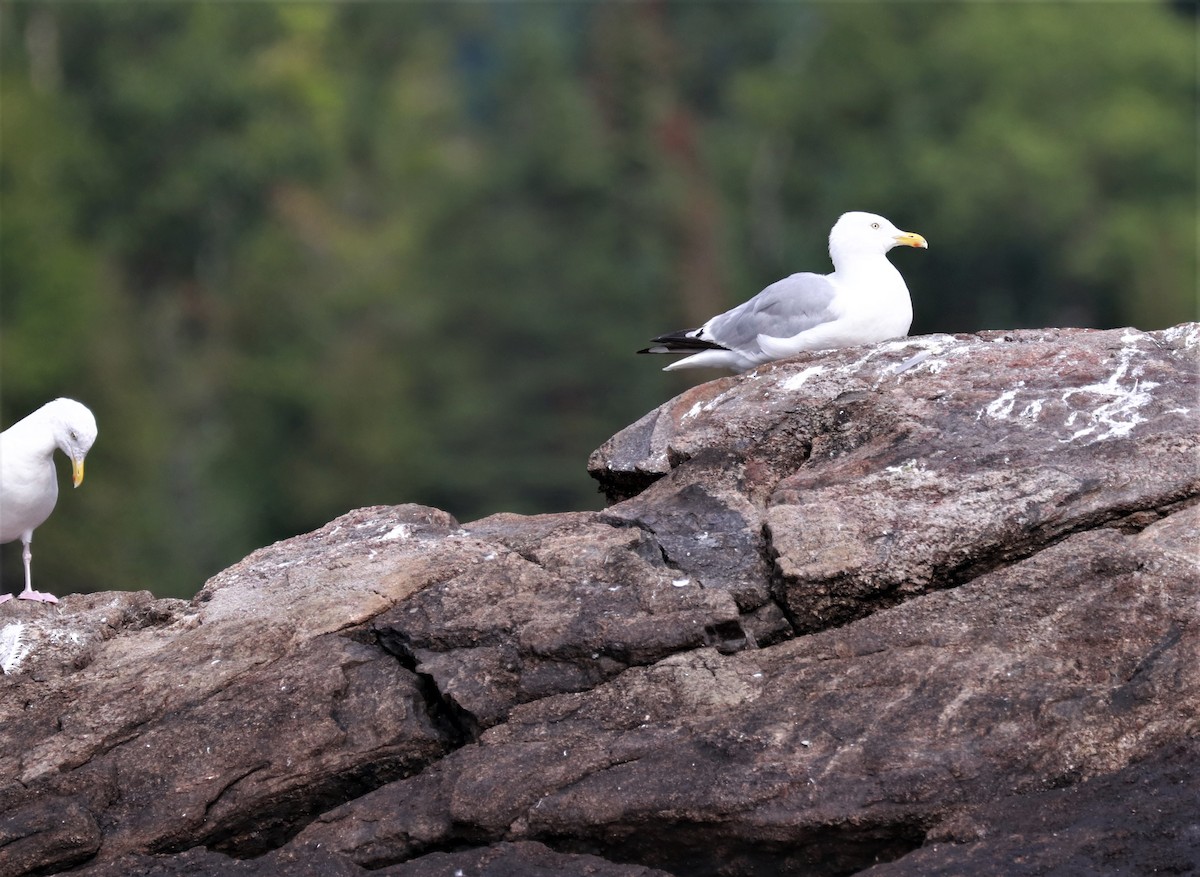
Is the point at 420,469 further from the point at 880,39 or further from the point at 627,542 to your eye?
the point at 627,542

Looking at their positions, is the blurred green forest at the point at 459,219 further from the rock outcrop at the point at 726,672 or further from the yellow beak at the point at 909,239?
the rock outcrop at the point at 726,672

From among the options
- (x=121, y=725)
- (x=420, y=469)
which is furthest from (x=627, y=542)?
(x=420, y=469)

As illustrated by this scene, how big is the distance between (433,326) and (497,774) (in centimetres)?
5093

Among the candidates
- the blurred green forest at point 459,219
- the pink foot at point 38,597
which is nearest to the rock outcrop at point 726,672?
the pink foot at point 38,597

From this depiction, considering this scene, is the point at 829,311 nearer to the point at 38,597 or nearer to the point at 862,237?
the point at 862,237

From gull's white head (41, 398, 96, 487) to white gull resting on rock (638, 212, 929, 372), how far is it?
2.84m

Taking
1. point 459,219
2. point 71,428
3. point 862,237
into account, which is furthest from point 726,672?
point 459,219

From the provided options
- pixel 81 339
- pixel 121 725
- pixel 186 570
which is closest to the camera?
pixel 121 725

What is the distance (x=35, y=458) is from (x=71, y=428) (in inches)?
7.8

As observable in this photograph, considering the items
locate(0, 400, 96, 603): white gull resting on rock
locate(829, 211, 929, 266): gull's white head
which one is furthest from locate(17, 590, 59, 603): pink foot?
locate(829, 211, 929, 266): gull's white head

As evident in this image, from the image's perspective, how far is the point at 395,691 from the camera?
8.34m

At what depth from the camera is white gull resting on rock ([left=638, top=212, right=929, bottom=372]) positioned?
1007 centimetres

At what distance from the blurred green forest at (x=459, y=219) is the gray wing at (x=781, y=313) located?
24.3 metres

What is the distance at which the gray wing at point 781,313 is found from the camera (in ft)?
33.2
